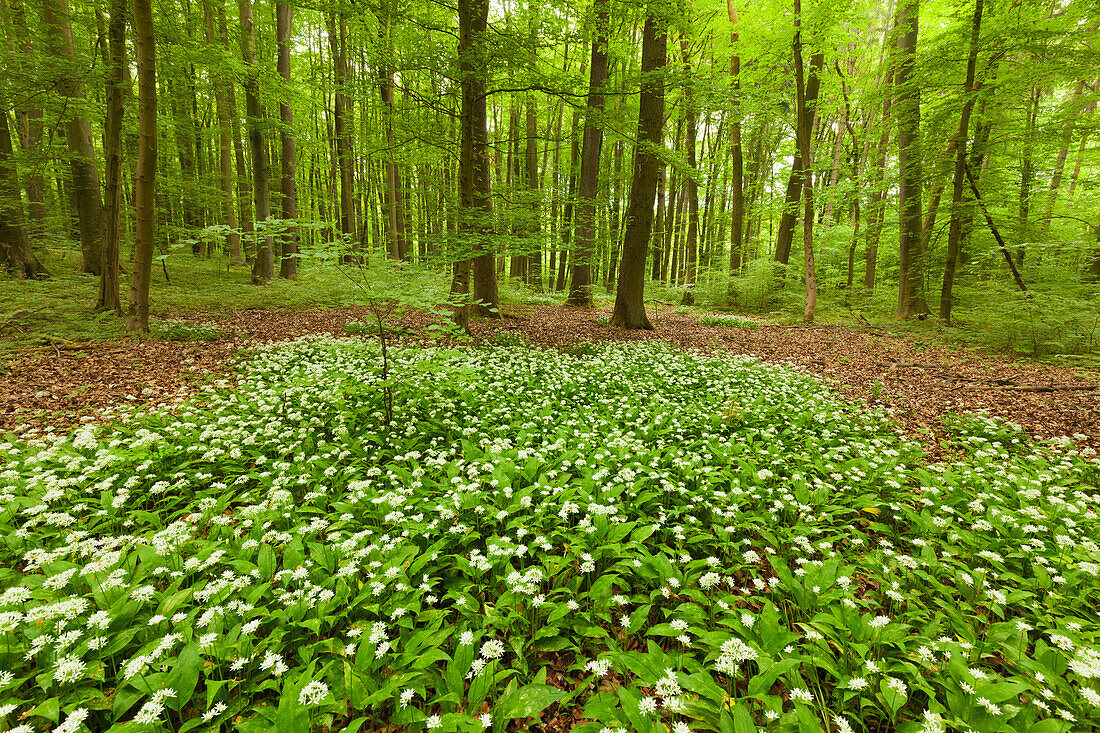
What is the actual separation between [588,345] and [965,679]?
7.46 m

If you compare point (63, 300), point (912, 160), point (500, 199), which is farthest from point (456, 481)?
point (912, 160)

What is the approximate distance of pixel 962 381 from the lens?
23.5 feet

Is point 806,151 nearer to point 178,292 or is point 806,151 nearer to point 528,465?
point 528,465

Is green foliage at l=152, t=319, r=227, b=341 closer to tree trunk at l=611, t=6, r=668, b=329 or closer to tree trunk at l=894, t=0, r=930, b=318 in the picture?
tree trunk at l=611, t=6, r=668, b=329

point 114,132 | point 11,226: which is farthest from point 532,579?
point 11,226

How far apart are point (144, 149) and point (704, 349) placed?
1134 centimetres

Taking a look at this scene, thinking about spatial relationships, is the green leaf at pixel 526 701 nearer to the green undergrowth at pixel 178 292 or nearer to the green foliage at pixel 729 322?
the green undergrowth at pixel 178 292

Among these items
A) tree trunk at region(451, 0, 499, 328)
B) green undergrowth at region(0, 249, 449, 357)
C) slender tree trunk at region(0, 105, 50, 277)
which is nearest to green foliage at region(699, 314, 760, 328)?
tree trunk at region(451, 0, 499, 328)

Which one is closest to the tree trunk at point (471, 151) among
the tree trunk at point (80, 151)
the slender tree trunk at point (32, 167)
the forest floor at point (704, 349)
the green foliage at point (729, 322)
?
the forest floor at point (704, 349)

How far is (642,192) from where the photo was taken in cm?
1036

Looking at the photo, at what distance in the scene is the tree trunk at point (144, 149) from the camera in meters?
6.42

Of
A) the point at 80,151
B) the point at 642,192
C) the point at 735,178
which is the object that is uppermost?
the point at 735,178

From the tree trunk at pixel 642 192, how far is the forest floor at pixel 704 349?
821mm

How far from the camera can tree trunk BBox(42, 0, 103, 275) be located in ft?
27.1
